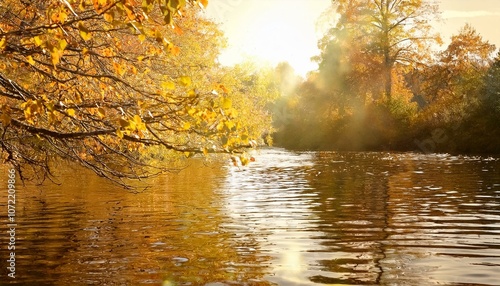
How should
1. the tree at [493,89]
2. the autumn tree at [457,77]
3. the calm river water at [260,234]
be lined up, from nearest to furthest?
the calm river water at [260,234], the tree at [493,89], the autumn tree at [457,77]

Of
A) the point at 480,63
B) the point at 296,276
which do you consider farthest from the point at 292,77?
the point at 296,276

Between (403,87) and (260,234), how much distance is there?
47.0 m

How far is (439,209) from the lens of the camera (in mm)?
15984

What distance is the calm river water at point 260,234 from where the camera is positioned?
352 inches

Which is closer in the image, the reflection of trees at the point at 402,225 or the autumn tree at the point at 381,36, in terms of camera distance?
the reflection of trees at the point at 402,225

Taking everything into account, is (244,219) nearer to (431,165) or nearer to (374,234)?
(374,234)

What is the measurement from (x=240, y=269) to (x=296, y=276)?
0.93 meters

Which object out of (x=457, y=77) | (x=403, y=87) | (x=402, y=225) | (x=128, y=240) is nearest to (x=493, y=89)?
(x=457, y=77)

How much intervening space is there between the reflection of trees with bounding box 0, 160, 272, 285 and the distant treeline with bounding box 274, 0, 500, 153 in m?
30.4

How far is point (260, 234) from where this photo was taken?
12570 mm

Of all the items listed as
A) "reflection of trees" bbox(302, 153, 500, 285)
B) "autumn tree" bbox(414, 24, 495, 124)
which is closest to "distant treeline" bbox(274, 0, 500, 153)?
"autumn tree" bbox(414, 24, 495, 124)

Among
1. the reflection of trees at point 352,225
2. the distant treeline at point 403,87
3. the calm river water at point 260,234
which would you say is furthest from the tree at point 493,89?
the calm river water at point 260,234

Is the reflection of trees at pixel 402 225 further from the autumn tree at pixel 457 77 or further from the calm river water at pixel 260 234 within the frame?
the autumn tree at pixel 457 77

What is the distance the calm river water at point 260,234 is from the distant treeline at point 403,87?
2339 centimetres
